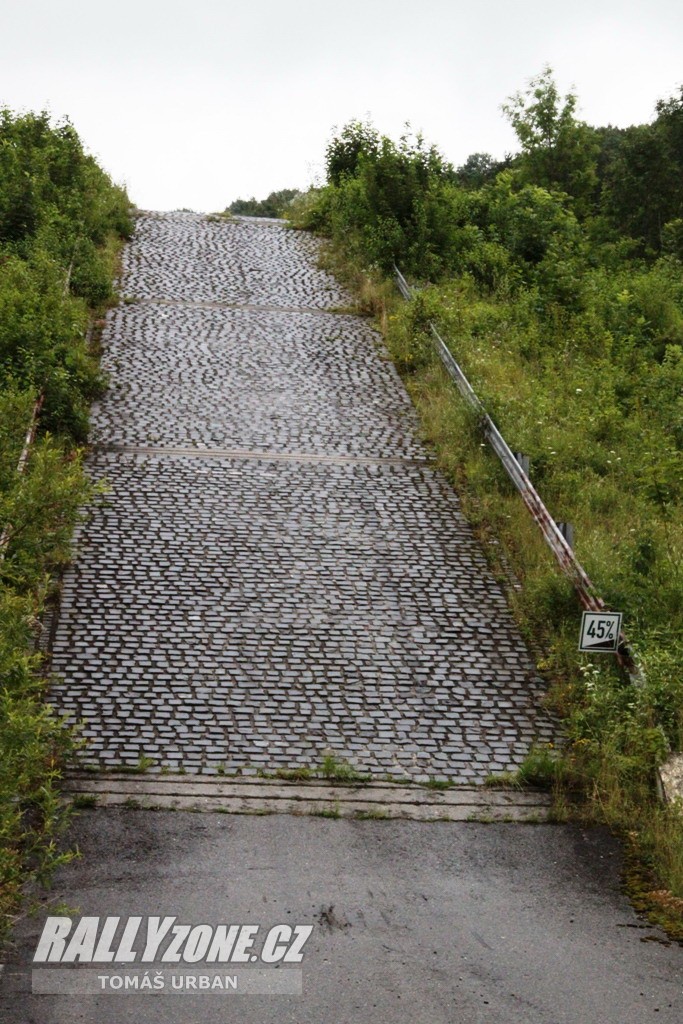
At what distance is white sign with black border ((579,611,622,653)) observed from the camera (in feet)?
29.8

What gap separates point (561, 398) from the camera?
1659cm

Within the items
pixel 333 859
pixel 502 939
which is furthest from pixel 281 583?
pixel 502 939

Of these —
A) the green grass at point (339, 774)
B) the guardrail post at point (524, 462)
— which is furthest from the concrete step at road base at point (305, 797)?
the guardrail post at point (524, 462)

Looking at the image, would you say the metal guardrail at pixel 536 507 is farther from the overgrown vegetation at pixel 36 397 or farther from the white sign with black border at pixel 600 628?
the overgrown vegetation at pixel 36 397

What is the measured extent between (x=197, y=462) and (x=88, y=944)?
27.1 ft

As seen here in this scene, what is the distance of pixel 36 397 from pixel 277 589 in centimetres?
435

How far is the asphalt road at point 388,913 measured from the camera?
588 centimetres

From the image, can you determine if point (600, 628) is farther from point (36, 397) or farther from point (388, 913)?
point (36, 397)

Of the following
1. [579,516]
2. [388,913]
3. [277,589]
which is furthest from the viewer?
[579,516]

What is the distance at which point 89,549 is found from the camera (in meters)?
11.8

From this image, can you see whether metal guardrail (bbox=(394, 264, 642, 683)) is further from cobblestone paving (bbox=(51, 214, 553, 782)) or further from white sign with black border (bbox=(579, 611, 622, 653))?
cobblestone paving (bbox=(51, 214, 553, 782))

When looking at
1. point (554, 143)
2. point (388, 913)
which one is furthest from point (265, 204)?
point (388, 913)

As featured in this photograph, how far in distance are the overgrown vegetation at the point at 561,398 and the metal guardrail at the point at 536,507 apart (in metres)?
0.13

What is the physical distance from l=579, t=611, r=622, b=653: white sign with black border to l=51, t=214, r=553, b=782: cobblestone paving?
0.83 metres
